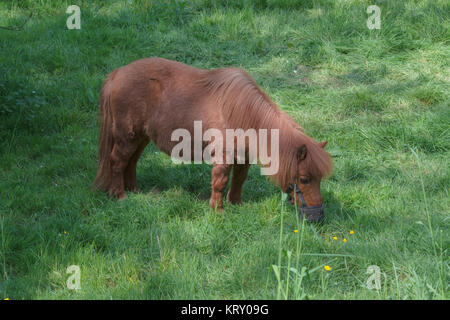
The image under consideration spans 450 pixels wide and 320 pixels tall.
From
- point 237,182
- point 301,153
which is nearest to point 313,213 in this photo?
Answer: point 301,153

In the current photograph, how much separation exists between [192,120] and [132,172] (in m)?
1.15

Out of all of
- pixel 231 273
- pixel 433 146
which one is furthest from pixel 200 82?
pixel 433 146

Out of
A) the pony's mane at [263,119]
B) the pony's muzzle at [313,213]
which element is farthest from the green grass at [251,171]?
the pony's mane at [263,119]

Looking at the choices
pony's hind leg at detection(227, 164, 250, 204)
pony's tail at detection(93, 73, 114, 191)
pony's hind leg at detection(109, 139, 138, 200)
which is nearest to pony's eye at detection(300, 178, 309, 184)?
pony's hind leg at detection(227, 164, 250, 204)

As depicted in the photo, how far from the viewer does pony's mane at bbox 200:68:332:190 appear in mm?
4918

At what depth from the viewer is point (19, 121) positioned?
7.02 meters

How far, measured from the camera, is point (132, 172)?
6074 mm

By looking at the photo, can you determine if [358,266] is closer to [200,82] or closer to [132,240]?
[132,240]

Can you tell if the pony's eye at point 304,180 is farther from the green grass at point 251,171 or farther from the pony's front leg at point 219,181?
the pony's front leg at point 219,181

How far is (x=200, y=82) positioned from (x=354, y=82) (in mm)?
3737

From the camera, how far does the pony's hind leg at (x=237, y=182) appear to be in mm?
5586

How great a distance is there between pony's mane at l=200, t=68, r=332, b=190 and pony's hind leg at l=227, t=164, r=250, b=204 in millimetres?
558

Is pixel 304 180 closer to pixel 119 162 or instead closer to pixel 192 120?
pixel 192 120

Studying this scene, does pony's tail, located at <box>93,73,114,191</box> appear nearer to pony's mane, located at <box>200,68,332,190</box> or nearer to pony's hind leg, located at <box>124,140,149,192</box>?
pony's hind leg, located at <box>124,140,149,192</box>
